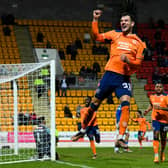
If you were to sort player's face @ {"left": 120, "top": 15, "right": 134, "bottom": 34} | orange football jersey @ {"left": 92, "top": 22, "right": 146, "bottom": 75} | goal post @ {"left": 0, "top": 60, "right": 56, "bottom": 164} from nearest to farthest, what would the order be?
1. player's face @ {"left": 120, "top": 15, "right": 134, "bottom": 34}
2. orange football jersey @ {"left": 92, "top": 22, "right": 146, "bottom": 75}
3. goal post @ {"left": 0, "top": 60, "right": 56, "bottom": 164}

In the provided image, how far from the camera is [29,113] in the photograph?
1689 centimetres

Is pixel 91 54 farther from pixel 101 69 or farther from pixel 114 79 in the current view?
pixel 114 79

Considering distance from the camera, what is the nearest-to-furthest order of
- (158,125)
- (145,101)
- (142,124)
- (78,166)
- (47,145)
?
(78,166) < (158,125) < (47,145) < (142,124) < (145,101)

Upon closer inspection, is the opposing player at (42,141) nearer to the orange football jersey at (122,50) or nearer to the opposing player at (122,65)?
the opposing player at (122,65)

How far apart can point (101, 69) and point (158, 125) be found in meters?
17.3

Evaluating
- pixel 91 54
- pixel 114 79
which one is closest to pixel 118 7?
pixel 91 54

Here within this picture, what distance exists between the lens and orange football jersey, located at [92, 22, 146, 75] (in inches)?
327

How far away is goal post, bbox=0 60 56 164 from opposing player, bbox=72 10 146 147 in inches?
207

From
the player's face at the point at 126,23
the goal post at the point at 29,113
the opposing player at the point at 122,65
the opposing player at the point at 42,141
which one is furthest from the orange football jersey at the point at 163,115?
the player's face at the point at 126,23

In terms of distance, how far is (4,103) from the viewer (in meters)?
18.3

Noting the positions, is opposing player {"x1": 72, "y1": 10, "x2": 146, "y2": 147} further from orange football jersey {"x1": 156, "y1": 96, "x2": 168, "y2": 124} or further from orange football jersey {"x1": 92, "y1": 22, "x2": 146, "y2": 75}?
orange football jersey {"x1": 156, "y1": 96, "x2": 168, "y2": 124}

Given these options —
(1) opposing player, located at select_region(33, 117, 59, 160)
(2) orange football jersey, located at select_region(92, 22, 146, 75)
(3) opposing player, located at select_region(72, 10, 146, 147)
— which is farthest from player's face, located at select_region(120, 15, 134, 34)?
(1) opposing player, located at select_region(33, 117, 59, 160)

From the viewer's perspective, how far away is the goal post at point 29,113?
13750 millimetres

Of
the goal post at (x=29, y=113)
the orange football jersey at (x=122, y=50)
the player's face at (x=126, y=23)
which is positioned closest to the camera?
the player's face at (x=126, y=23)
